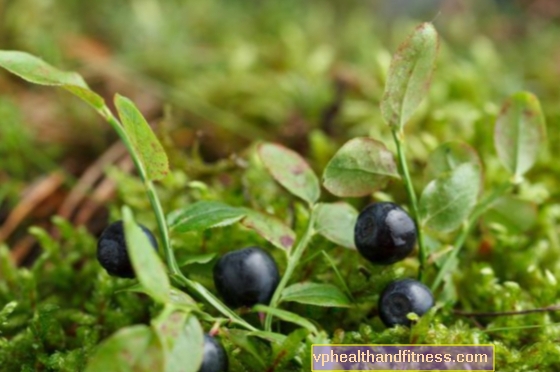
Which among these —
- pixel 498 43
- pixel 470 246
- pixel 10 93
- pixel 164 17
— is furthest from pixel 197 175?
pixel 498 43

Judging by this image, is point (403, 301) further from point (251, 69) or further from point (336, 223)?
point (251, 69)

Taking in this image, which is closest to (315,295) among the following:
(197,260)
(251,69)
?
(197,260)

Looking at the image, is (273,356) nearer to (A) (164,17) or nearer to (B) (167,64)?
(B) (167,64)

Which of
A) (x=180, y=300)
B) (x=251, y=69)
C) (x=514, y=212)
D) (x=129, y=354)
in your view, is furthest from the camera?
(x=251, y=69)

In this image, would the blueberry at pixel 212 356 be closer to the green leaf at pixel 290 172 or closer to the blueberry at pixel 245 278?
the blueberry at pixel 245 278

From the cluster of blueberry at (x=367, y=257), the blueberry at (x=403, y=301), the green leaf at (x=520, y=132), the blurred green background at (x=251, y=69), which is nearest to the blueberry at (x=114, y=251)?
the cluster of blueberry at (x=367, y=257)

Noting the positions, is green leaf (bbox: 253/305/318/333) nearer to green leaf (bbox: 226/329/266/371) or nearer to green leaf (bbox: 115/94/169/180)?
green leaf (bbox: 226/329/266/371)

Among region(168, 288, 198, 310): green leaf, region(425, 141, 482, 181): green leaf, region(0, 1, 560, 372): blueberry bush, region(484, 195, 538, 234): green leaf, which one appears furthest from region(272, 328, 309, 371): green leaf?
region(484, 195, 538, 234): green leaf
